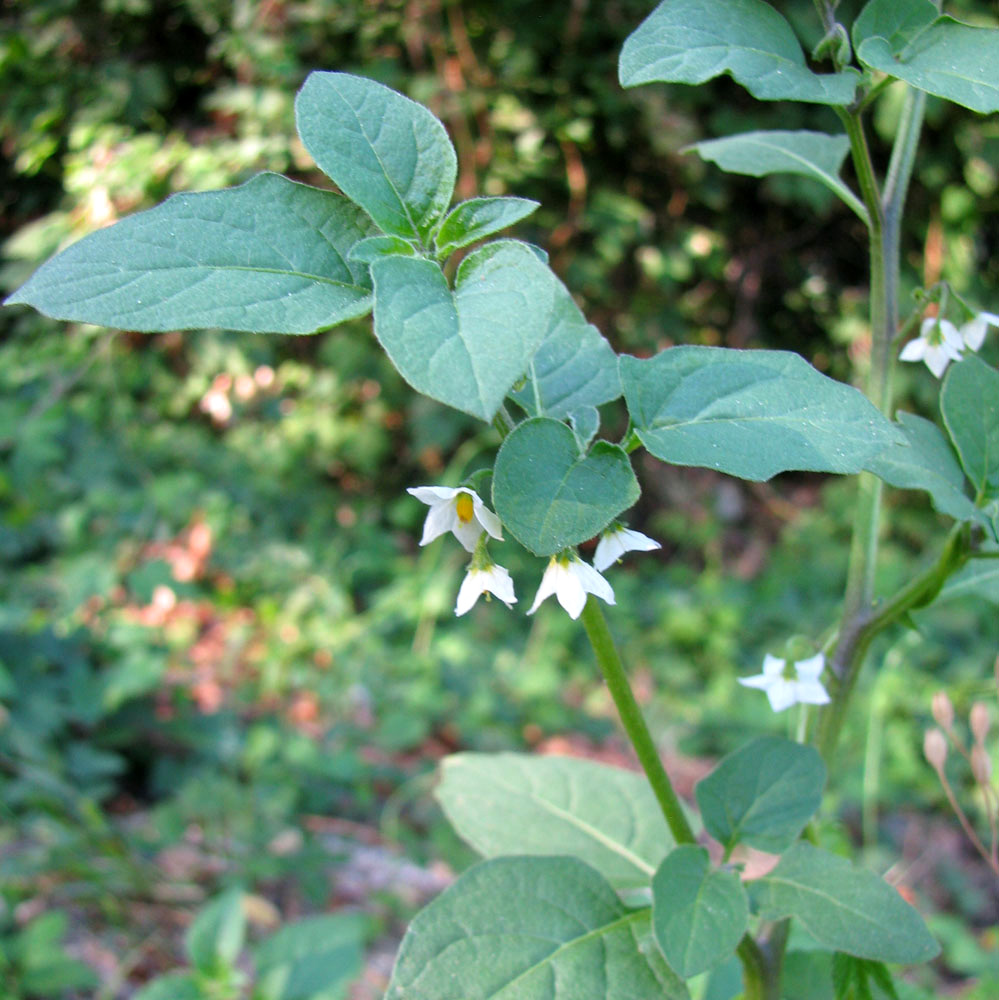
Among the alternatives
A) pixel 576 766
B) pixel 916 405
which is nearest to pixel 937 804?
pixel 916 405

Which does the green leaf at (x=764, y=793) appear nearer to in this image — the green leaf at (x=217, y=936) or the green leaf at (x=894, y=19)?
the green leaf at (x=894, y=19)

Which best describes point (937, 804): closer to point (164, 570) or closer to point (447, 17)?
point (164, 570)

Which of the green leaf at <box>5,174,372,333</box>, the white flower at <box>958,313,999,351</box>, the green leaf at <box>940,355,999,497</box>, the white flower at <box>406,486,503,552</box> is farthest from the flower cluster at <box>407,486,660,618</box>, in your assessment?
the white flower at <box>958,313,999,351</box>

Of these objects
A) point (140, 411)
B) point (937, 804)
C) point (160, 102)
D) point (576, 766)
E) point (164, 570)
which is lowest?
point (937, 804)

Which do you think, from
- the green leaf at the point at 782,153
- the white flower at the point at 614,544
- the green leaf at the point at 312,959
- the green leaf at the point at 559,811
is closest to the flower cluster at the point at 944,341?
the green leaf at the point at 782,153

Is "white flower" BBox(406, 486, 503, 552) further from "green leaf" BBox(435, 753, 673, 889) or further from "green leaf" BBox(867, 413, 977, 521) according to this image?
"green leaf" BBox(435, 753, 673, 889)

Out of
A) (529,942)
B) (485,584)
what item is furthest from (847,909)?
(485,584)
